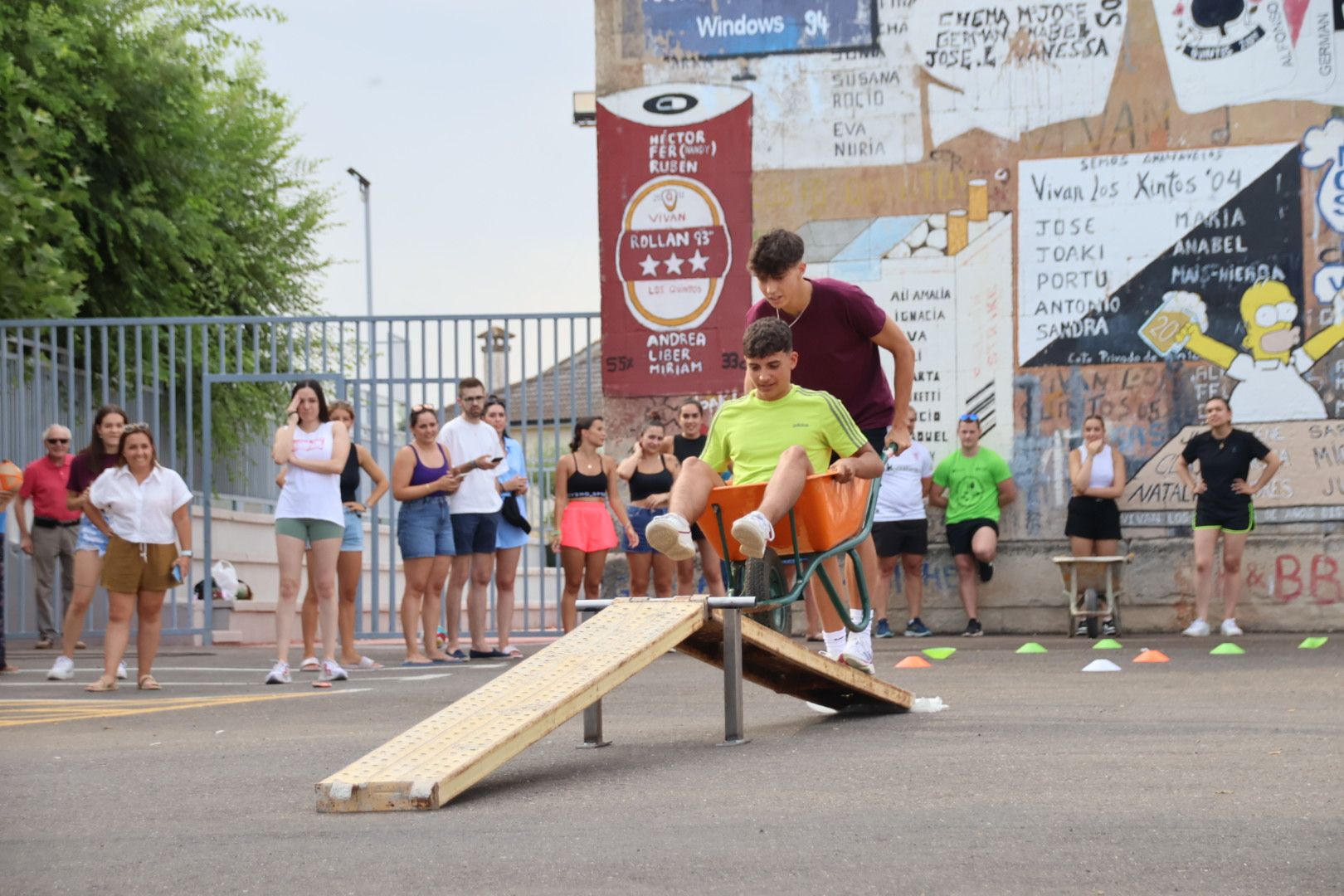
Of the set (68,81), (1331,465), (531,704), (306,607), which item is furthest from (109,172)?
(531,704)

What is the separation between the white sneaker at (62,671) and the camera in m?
12.7

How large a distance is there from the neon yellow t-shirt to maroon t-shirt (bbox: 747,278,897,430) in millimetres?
457

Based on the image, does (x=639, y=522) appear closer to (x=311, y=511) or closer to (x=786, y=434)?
(x=311, y=511)

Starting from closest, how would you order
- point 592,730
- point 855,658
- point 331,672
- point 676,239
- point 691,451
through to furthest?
1. point 592,730
2. point 855,658
3. point 331,672
4. point 691,451
5. point 676,239

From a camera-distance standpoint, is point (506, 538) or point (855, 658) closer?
point (855, 658)

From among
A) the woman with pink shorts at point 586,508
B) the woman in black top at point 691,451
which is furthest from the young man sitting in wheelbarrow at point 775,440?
the woman in black top at point 691,451

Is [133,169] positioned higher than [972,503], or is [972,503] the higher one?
[133,169]

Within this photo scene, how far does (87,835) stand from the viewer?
206 inches

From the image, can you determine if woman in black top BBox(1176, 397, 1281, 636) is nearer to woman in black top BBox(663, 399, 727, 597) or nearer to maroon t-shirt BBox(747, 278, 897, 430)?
woman in black top BBox(663, 399, 727, 597)

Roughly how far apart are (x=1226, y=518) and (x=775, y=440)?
28.1 feet

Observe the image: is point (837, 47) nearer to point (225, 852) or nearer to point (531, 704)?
point (531, 704)

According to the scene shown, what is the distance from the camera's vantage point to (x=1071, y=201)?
633 inches

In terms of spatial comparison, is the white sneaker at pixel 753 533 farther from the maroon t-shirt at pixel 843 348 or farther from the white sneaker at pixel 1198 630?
the white sneaker at pixel 1198 630

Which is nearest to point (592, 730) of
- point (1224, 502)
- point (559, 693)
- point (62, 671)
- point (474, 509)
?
point (559, 693)
